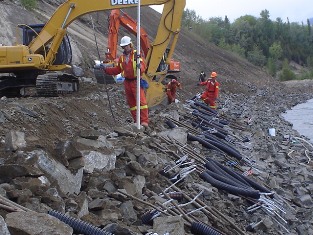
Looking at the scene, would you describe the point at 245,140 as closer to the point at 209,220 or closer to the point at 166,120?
the point at 166,120

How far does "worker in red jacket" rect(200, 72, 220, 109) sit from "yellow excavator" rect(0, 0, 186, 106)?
3173mm

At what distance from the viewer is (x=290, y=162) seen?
1324 centimetres

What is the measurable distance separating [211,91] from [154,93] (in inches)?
190

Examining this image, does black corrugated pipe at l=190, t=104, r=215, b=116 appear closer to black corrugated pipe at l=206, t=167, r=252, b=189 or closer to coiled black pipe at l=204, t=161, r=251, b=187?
coiled black pipe at l=204, t=161, r=251, b=187

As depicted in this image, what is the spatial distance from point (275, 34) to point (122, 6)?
79557mm

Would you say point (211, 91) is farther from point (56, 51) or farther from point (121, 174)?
point (121, 174)

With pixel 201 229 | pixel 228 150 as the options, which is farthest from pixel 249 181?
pixel 201 229

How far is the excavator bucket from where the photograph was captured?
12578 mm

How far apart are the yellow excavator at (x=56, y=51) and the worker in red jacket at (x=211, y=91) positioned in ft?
10.4

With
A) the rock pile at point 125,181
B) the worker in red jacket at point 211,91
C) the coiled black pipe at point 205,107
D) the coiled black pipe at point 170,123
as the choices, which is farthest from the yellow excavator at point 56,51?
the coiled black pipe at point 205,107

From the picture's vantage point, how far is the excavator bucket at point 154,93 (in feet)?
Answer: 41.3

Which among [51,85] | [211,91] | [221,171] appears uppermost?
[51,85]

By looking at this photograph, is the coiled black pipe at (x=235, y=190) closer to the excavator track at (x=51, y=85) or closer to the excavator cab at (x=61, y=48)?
the excavator track at (x=51, y=85)

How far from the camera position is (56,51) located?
13.5 metres
